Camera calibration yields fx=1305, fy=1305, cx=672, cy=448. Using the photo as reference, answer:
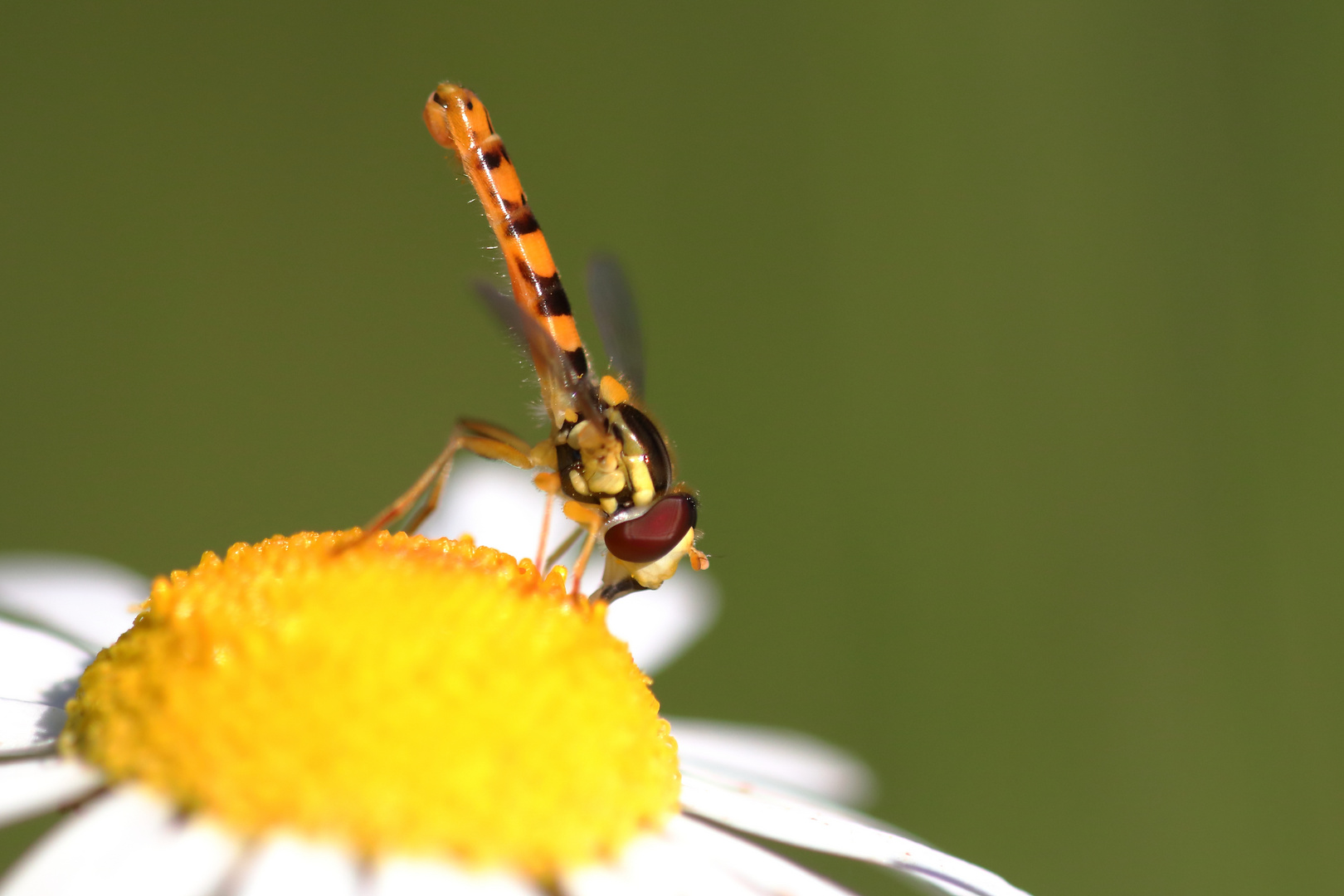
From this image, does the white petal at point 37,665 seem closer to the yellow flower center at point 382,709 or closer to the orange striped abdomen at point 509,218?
the yellow flower center at point 382,709

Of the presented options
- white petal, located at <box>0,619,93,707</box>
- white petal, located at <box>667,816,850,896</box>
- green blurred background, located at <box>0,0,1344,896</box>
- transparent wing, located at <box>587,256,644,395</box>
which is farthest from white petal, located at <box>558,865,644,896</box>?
green blurred background, located at <box>0,0,1344,896</box>

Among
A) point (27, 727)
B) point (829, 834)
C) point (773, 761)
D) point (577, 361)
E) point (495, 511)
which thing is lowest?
point (773, 761)

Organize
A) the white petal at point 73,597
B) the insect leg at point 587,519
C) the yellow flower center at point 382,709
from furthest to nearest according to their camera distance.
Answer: the white petal at point 73,597 < the insect leg at point 587,519 < the yellow flower center at point 382,709

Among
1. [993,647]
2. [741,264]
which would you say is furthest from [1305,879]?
[741,264]

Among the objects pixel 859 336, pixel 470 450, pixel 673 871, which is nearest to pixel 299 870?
pixel 673 871

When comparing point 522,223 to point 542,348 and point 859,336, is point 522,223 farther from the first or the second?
point 859,336

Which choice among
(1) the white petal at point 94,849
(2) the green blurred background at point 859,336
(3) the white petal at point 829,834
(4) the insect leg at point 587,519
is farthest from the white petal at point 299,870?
(2) the green blurred background at point 859,336

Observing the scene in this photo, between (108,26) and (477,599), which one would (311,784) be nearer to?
(477,599)
